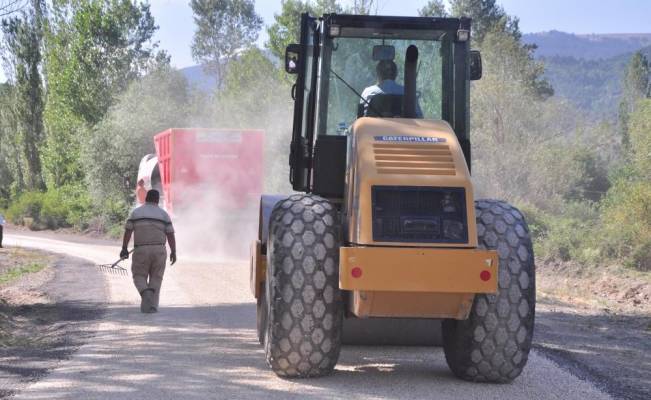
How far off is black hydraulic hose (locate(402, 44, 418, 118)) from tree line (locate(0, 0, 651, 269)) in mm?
10945

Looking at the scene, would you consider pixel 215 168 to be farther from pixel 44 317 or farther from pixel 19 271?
pixel 44 317

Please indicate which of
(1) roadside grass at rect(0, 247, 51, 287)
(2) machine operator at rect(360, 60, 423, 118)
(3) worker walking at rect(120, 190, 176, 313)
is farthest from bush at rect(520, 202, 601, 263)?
(2) machine operator at rect(360, 60, 423, 118)

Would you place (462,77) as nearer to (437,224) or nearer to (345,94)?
(345,94)

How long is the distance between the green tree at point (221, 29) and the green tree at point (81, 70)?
123 ft

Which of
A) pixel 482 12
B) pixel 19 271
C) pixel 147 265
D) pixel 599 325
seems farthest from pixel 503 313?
pixel 482 12

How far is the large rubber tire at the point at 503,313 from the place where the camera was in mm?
7641

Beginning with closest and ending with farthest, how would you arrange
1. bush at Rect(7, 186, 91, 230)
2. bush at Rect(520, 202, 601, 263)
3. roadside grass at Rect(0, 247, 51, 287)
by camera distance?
1. bush at Rect(520, 202, 601, 263)
2. roadside grass at Rect(0, 247, 51, 287)
3. bush at Rect(7, 186, 91, 230)

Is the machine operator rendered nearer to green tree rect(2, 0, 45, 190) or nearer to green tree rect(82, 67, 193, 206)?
green tree rect(82, 67, 193, 206)

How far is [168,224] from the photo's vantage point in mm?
13461

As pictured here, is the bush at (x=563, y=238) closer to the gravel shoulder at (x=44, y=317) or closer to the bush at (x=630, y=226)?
the bush at (x=630, y=226)

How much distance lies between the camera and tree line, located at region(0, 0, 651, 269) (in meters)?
24.2

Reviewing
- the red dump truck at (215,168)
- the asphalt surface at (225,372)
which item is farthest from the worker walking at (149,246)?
the red dump truck at (215,168)

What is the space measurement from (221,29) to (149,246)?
82.9m

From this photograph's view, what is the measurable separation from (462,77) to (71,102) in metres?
43.4
